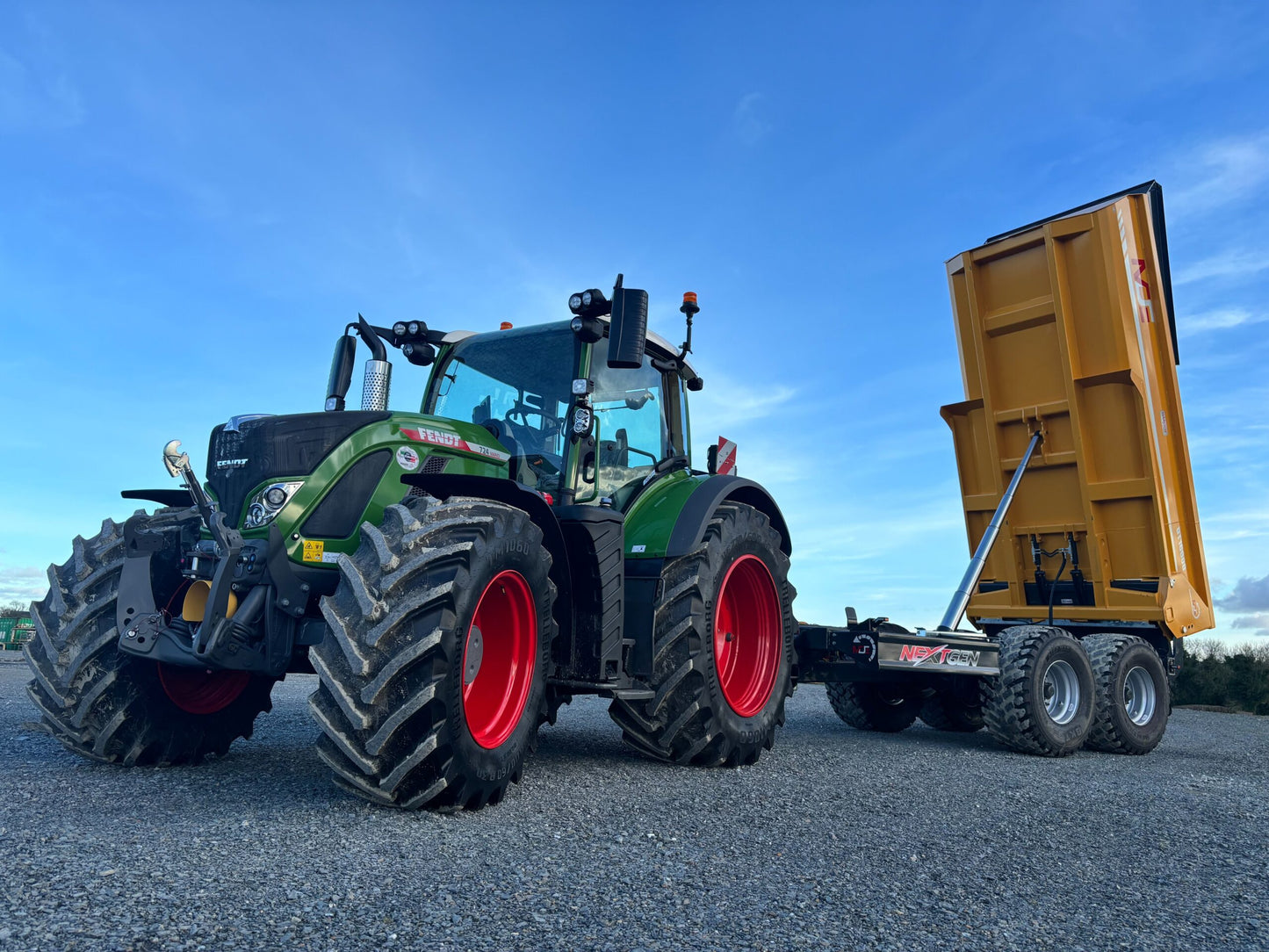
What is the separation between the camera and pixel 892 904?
113 inches

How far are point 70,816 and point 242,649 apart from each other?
82cm

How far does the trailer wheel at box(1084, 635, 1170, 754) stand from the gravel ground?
186 cm

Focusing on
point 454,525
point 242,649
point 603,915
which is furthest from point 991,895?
point 242,649

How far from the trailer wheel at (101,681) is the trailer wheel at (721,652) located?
223 centimetres

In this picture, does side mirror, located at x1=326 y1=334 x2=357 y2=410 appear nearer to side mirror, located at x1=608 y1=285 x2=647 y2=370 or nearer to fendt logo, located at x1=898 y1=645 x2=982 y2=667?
side mirror, located at x1=608 y1=285 x2=647 y2=370

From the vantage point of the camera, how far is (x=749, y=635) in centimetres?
589

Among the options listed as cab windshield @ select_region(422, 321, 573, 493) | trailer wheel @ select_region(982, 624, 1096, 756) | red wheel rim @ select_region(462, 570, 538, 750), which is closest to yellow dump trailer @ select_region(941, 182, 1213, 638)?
trailer wheel @ select_region(982, 624, 1096, 756)

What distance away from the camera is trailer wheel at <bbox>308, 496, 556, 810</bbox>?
3.25 meters

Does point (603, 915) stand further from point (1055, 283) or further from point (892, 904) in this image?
point (1055, 283)

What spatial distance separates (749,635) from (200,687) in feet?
10.5

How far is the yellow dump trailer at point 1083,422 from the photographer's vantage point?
797 cm

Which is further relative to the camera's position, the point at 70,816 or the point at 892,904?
the point at 70,816

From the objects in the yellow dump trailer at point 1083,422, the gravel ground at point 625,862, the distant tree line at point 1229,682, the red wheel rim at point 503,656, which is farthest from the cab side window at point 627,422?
the distant tree line at point 1229,682

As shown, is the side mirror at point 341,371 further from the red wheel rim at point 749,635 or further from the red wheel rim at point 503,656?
the red wheel rim at point 749,635
